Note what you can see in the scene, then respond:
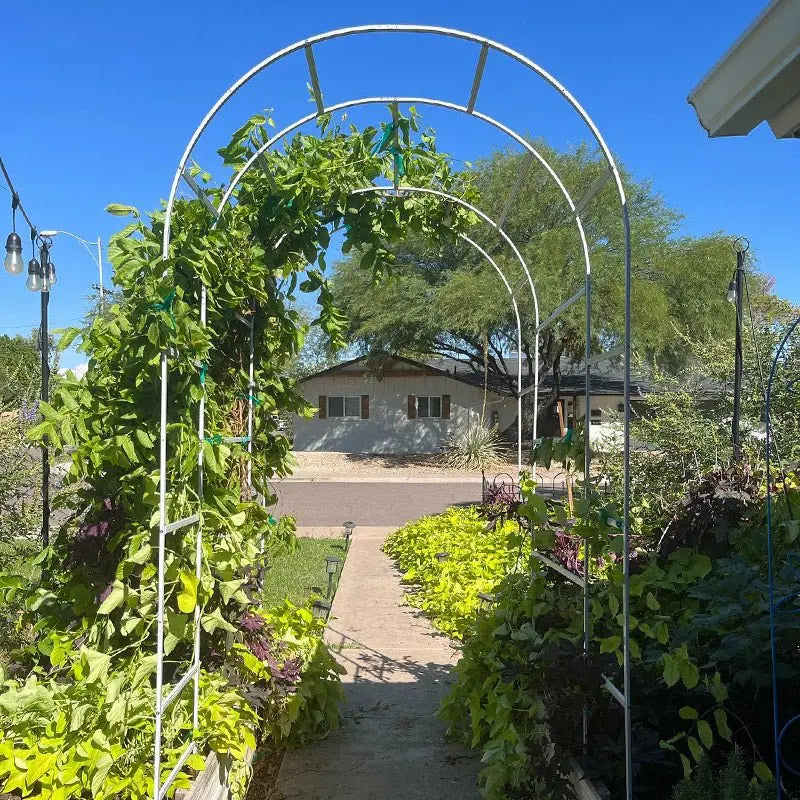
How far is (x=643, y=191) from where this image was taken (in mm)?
22891

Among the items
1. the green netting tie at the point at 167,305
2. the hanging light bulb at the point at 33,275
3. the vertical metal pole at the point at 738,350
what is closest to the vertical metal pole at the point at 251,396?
the green netting tie at the point at 167,305

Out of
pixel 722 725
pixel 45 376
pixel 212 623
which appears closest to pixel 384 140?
pixel 212 623

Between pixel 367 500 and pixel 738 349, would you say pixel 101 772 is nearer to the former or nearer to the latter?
pixel 738 349

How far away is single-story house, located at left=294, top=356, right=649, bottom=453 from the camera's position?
93.0ft

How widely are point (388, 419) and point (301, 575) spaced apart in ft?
67.0

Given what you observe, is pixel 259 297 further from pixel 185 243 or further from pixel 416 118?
pixel 416 118

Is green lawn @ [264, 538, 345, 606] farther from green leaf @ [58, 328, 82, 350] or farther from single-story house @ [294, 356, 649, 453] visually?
single-story house @ [294, 356, 649, 453]

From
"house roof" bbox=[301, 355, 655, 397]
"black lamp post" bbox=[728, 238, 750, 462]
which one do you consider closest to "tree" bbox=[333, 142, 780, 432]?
"house roof" bbox=[301, 355, 655, 397]

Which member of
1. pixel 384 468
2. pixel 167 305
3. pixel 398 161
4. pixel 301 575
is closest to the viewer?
pixel 167 305

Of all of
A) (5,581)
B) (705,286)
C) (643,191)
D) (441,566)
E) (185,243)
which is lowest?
(441,566)

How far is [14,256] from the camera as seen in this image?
21.0 ft

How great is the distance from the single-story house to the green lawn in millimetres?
18004

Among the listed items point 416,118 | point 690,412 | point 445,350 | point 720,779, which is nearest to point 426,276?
point 445,350

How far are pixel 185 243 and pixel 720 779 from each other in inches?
105
